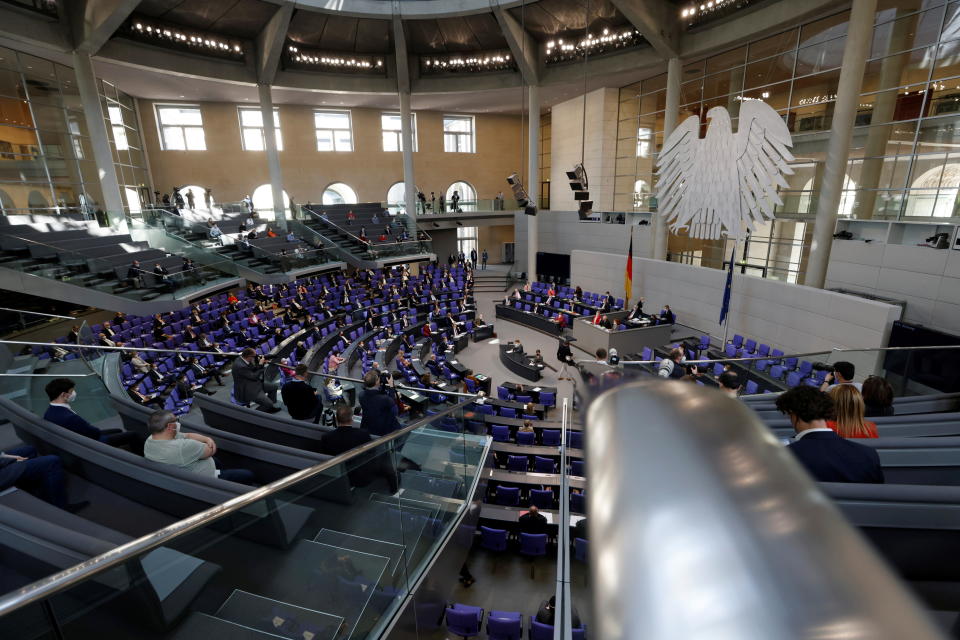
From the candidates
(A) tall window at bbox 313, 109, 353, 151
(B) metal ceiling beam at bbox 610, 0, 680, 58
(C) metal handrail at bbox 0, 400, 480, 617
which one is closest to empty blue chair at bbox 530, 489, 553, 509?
(C) metal handrail at bbox 0, 400, 480, 617

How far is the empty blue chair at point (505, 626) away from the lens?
5824 mm

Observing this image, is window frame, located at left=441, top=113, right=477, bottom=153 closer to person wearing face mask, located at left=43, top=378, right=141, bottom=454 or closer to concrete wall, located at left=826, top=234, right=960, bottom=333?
concrete wall, located at left=826, top=234, right=960, bottom=333

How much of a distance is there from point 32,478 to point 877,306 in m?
14.5

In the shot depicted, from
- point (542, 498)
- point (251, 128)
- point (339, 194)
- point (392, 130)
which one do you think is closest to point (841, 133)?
point (542, 498)

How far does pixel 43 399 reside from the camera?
15.9 ft

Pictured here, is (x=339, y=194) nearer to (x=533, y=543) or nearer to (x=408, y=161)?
(x=408, y=161)

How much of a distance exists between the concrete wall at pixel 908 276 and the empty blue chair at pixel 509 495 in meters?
10.2

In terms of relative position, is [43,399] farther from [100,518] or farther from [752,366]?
[752,366]

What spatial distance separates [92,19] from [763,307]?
75.2ft

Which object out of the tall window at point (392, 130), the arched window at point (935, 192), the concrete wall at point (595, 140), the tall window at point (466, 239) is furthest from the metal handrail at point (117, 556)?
the tall window at point (466, 239)

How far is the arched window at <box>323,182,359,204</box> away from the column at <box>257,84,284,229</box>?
5.88 m

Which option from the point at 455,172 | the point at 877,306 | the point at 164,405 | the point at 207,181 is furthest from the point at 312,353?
the point at 455,172

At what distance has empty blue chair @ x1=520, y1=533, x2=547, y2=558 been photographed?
290 inches

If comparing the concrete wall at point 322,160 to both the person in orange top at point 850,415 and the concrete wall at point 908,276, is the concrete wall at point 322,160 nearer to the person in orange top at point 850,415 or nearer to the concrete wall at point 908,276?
the concrete wall at point 908,276
